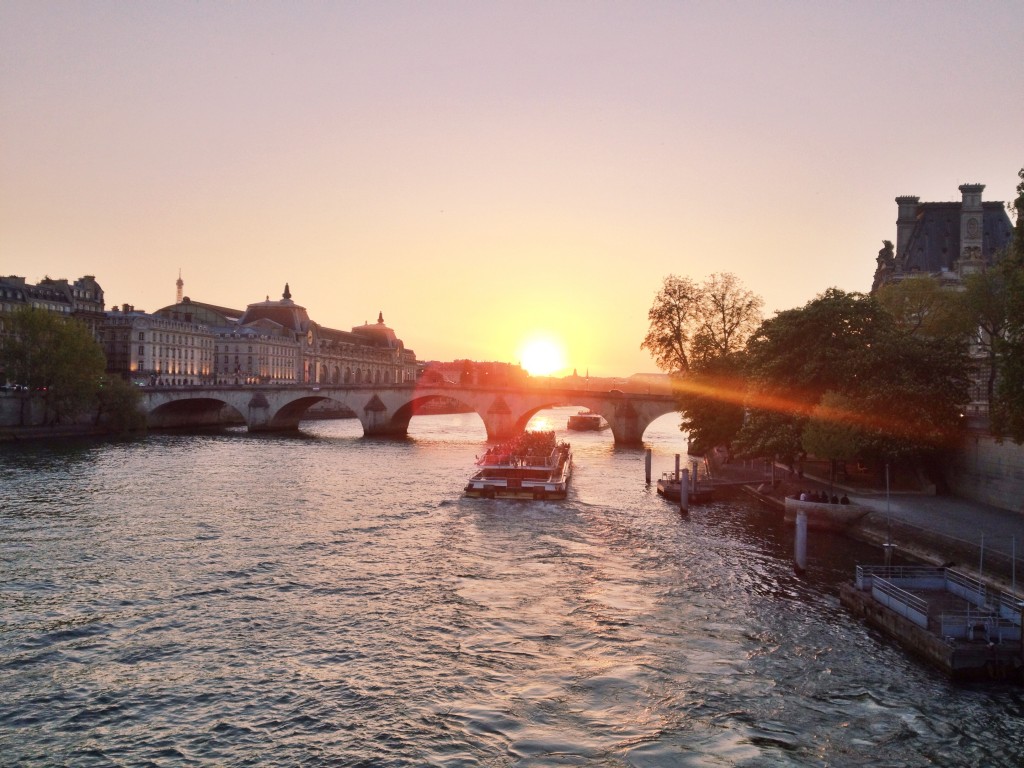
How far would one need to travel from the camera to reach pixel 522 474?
5259 cm

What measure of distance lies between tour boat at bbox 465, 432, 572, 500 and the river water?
693 cm

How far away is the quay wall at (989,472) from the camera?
3591 centimetres

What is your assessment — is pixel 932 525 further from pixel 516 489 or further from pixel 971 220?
pixel 971 220

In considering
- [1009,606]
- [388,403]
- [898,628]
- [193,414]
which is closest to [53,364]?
[193,414]

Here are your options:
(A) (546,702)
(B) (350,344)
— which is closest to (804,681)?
(A) (546,702)

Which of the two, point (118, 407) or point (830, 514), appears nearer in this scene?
point (830, 514)

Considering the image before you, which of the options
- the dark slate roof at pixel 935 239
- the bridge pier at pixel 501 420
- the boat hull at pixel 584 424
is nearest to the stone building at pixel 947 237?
the dark slate roof at pixel 935 239

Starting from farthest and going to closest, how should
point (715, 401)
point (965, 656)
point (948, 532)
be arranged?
point (715, 401) < point (948, 532) < point (965, 656)

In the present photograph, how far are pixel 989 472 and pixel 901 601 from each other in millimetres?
19313

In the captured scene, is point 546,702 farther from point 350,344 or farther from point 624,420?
point 350,344

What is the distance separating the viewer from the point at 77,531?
35.3 metres

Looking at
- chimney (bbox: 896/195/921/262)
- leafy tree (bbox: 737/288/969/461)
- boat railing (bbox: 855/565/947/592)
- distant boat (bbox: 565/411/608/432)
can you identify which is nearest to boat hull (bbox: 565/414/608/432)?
distant boat (bbox: 565/411/608/432)

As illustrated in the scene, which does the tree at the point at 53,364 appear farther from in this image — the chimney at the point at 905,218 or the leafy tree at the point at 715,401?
the chimney at the point at 905,218

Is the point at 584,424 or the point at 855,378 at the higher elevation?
the point at 855,378
